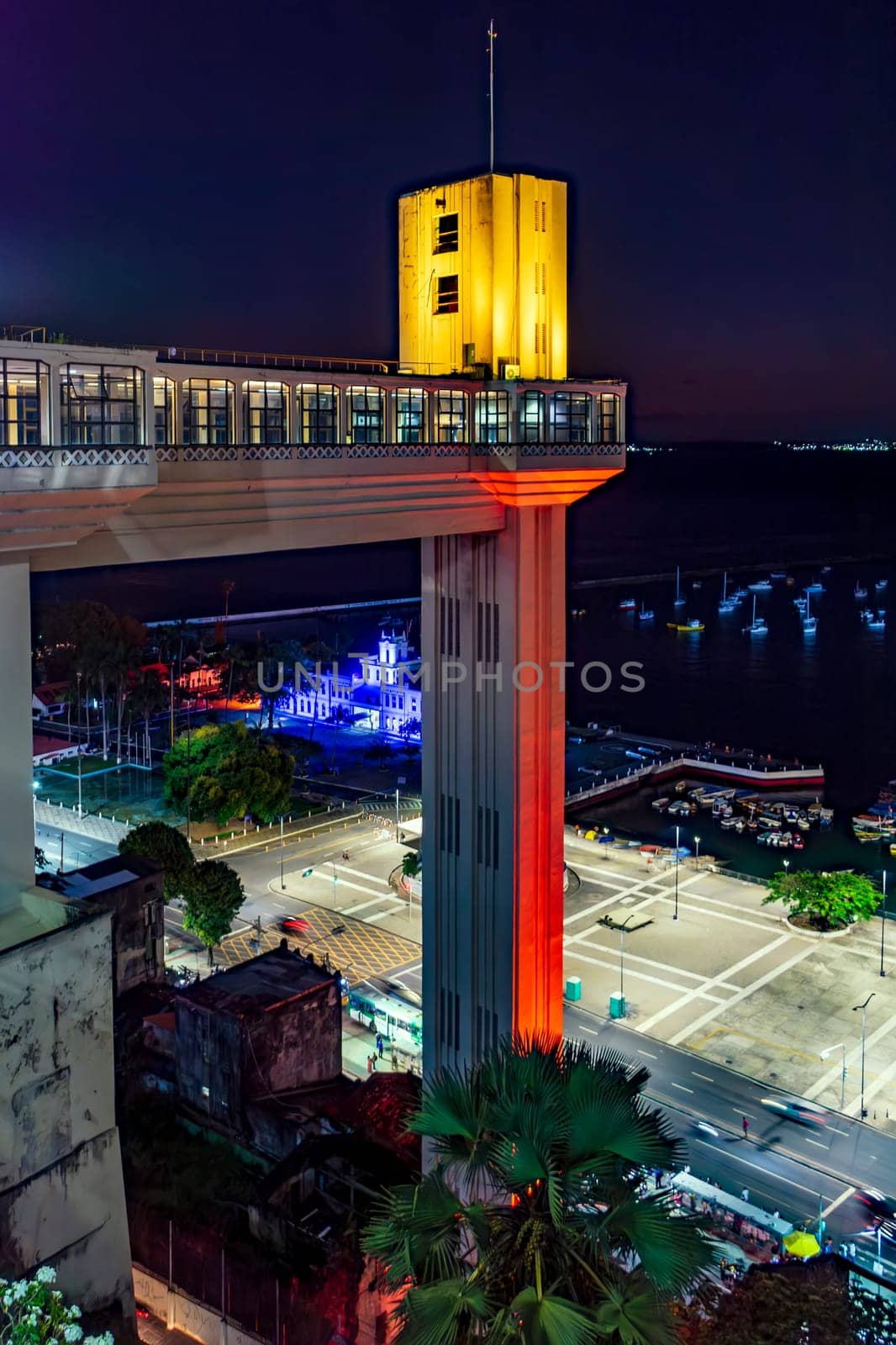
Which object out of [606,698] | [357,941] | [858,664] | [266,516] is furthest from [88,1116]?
[858,664]

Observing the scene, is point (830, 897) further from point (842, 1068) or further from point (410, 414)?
point (410, 414)

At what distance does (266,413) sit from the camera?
13.7 m

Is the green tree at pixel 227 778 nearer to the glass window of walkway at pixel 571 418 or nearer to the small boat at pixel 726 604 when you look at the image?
the glass window of walkway at pixel 571 418

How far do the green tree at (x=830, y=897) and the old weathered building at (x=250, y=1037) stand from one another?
19588mm

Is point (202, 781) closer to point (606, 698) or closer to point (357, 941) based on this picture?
point (357, 941)

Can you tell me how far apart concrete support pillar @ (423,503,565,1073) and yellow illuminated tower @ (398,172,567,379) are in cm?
233

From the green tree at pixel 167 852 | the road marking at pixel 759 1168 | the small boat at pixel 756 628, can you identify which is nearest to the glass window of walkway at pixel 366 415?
the road marking at pixel 759 1168

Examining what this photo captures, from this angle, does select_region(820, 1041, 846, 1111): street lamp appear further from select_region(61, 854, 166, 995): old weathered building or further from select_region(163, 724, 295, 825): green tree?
select_region(163, 724, 295, 825): green tree

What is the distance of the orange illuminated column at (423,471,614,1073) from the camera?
1672cm

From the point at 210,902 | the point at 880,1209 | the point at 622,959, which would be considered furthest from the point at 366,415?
the point at 622,959

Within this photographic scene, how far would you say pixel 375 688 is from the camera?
78.9 m

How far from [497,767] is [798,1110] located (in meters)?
16.6

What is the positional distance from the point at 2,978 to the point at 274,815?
40.8 meters

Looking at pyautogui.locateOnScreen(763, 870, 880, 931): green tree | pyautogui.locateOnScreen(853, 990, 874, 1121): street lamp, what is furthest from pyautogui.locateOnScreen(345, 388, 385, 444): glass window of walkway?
pyautogui.locateOnScreen(763, 870, 880, 931): green tree
